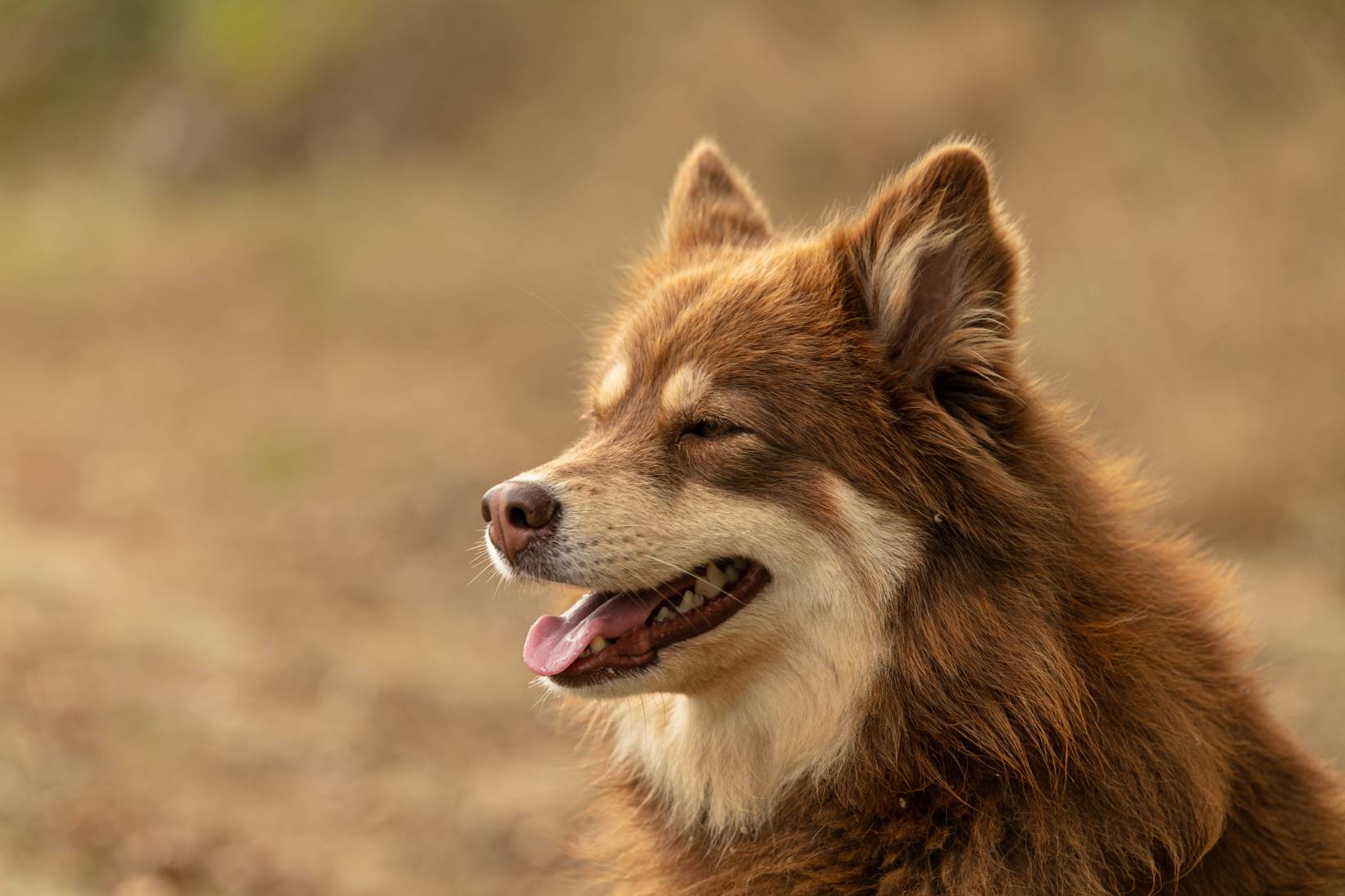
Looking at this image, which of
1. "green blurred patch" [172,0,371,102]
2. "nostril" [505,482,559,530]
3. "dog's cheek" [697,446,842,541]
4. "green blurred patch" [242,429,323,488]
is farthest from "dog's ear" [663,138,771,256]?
"green blurred patch" [172,0,371,102]

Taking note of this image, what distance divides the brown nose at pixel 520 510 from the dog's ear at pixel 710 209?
1.42 metres

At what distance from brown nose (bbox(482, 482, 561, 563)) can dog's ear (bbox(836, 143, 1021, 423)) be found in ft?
3.47

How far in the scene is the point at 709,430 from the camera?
3.82m

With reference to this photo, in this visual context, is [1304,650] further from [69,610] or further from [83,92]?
[83,92]

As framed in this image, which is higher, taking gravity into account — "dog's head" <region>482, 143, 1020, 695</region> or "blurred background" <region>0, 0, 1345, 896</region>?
"blurred background" <region>0, 0, 1345, 896</region>

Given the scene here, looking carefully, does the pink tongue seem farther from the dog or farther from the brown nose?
the brown nose

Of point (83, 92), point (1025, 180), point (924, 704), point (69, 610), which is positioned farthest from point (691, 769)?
point (83, 92)

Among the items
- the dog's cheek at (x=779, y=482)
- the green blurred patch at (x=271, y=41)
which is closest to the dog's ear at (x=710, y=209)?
the dog's cheek at (x=779, y=482)

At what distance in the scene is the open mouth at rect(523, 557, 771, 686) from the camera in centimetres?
371

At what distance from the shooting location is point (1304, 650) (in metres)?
7.69

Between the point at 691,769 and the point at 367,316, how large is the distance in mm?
13920

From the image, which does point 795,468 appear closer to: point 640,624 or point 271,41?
point 640,624

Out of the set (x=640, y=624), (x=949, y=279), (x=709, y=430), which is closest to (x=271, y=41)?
(x=709, y=430)

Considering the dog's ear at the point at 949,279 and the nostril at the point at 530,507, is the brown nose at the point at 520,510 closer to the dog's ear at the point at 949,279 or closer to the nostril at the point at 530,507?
the nostril at the point at 530,507
